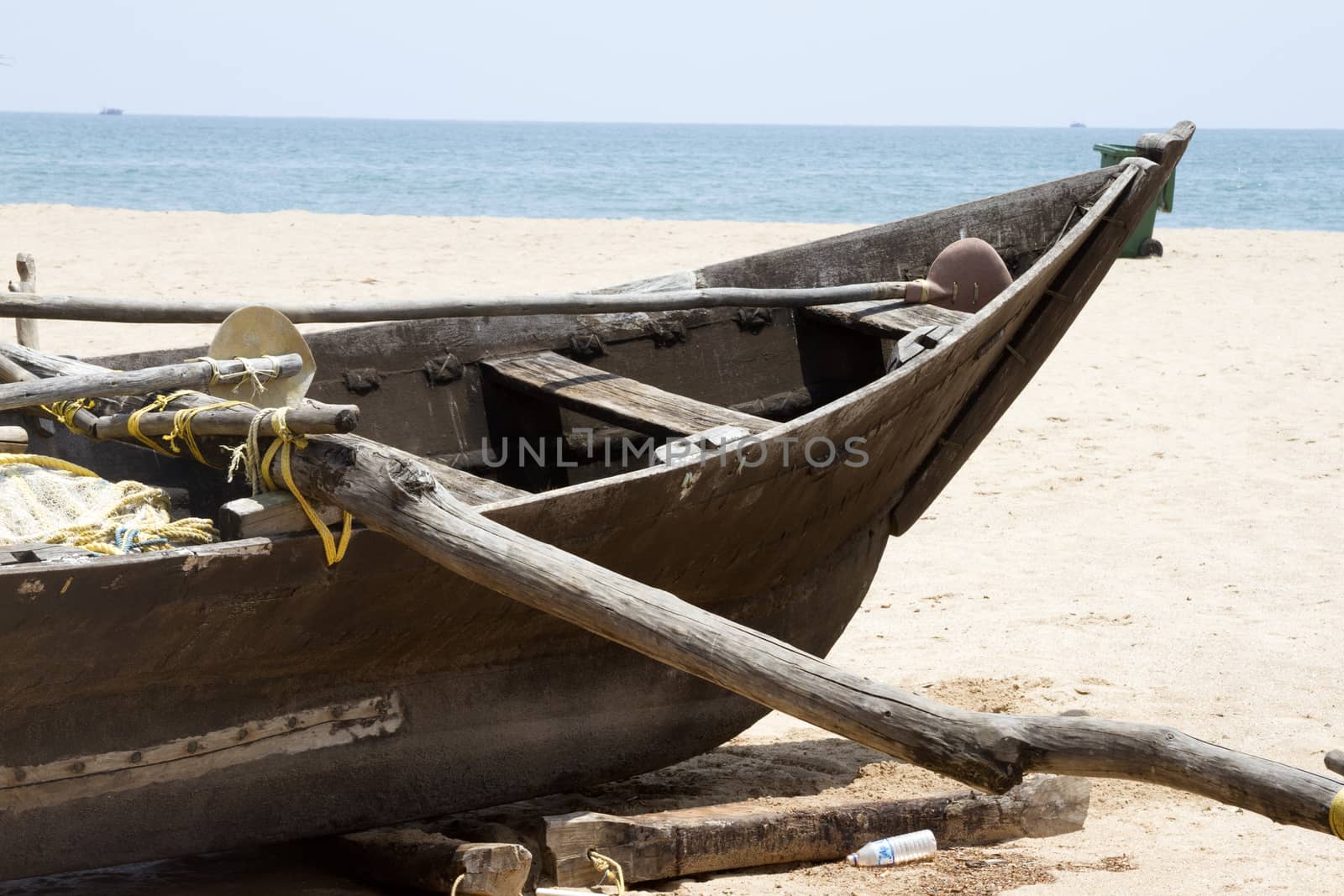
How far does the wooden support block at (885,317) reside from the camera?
454 cm

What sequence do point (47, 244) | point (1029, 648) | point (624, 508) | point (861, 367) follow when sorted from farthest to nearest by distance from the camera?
1. point (47, 244)
2. point (861, 367)
3. point (1029, 648)
4. point (624, 508)

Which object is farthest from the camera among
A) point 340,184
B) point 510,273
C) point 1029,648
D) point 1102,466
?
point 340,184

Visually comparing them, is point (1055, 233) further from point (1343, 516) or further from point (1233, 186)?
point (1233, 186)

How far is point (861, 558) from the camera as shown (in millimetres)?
4113

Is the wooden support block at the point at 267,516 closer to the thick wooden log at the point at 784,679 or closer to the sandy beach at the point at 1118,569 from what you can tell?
the thick wooden log at the point at 784,679

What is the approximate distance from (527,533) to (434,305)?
4.18ft

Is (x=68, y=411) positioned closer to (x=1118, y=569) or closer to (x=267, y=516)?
(x=267, y=516)

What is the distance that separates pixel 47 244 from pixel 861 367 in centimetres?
1122

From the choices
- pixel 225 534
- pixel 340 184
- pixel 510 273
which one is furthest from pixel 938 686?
pixel 340 184

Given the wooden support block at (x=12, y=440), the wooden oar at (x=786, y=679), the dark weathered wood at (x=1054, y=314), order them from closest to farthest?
the wooden oar at (x=786, y=679) → the wooden support block at (x=12, y=440) → the dark weathered wood at (x=1054, y=314)

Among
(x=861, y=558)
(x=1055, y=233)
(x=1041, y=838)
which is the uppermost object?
(x=1055, y=233)

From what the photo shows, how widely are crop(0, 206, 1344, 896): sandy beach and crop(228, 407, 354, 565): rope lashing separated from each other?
1092 mm

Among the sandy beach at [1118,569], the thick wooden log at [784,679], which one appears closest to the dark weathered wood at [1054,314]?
the sandy beach at [1118,569]

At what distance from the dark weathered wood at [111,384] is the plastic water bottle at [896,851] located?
5.91 feet
